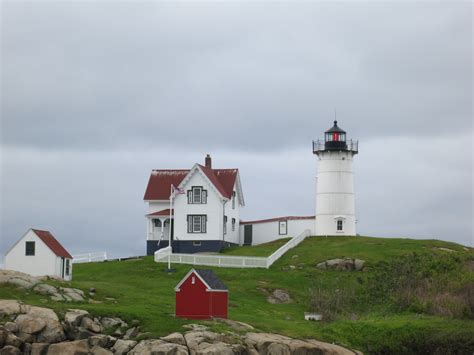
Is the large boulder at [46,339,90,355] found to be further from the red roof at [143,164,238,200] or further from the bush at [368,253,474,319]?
the red roof at [143,164,238,200]

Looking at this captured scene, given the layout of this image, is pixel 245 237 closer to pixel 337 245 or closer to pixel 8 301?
pixel 337 245

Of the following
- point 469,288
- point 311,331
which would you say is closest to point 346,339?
point 311,331

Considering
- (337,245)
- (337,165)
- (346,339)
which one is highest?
(337,165)

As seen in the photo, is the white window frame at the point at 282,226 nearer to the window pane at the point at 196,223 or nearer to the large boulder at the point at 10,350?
the window pane at the point at 196,223

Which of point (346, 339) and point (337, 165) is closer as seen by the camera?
point (346, 339)

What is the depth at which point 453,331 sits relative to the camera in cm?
4978

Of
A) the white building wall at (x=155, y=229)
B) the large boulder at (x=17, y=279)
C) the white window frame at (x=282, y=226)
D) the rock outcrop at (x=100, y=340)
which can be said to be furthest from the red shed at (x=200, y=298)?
the white window frame at (x=282, y=226)

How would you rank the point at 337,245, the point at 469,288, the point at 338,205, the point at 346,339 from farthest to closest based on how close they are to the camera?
the point at 338,205 → the point at 337,245 → the point at 469,288 → the point at 346,339

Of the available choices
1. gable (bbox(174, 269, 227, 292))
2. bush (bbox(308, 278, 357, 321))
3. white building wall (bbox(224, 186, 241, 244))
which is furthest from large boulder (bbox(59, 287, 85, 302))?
white building wall (bbox(224, 186, 241, 244))

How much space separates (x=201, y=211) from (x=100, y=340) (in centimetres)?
3158

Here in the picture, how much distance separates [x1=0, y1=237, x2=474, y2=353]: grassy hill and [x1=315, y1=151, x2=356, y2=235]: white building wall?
10.9ft

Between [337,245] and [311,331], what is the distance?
24.5m

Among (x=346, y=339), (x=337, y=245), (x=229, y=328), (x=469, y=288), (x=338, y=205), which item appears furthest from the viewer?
(x=338, y=205)

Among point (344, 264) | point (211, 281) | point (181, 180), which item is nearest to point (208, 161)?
point (181, 180)
